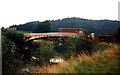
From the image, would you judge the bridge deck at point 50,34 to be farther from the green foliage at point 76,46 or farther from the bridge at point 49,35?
the green foliage at point 76,46

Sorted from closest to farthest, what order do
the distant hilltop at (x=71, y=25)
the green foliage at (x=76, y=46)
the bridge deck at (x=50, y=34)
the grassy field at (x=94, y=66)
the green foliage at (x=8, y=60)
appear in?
the grassy field at (x=94, y=66) → the green foliage at (x=8, y=60) → the distant hilltop at (x=71, y=25) → the green foliage at (x=76, y=46) → the bridge deck at (x=50, y=34)

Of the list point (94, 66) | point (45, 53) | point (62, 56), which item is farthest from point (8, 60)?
point (94, 66)

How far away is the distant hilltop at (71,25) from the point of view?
7.61 metres

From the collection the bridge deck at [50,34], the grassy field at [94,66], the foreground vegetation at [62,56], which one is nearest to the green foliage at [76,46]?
the foreground vegetation at [62,56]

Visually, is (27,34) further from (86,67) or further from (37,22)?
(86,67)

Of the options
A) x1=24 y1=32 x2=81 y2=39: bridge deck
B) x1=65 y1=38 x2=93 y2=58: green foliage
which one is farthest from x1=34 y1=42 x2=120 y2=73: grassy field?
x1=24 y1=32 x2=81 y2=39: bridge deck

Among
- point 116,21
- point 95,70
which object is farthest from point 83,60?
point 116,21

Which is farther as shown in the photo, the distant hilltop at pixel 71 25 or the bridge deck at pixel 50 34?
the bridge deck at pixel 50 34

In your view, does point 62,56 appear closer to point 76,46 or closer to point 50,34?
point 76,46

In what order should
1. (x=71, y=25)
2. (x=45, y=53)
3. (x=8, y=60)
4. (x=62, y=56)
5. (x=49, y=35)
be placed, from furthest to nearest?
(x=49, y=35) → (x=71, y=25) → (x=45, y=53) → (x=62, y=56) → (x=8, y=60)

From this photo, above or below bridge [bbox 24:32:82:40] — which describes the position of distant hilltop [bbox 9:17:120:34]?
above

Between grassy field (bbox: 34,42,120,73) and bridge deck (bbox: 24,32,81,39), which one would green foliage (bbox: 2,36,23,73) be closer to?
grassy field (bbox: 34,42,120,73)

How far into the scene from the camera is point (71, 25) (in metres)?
8.93

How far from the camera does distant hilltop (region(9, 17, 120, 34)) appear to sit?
761cm
